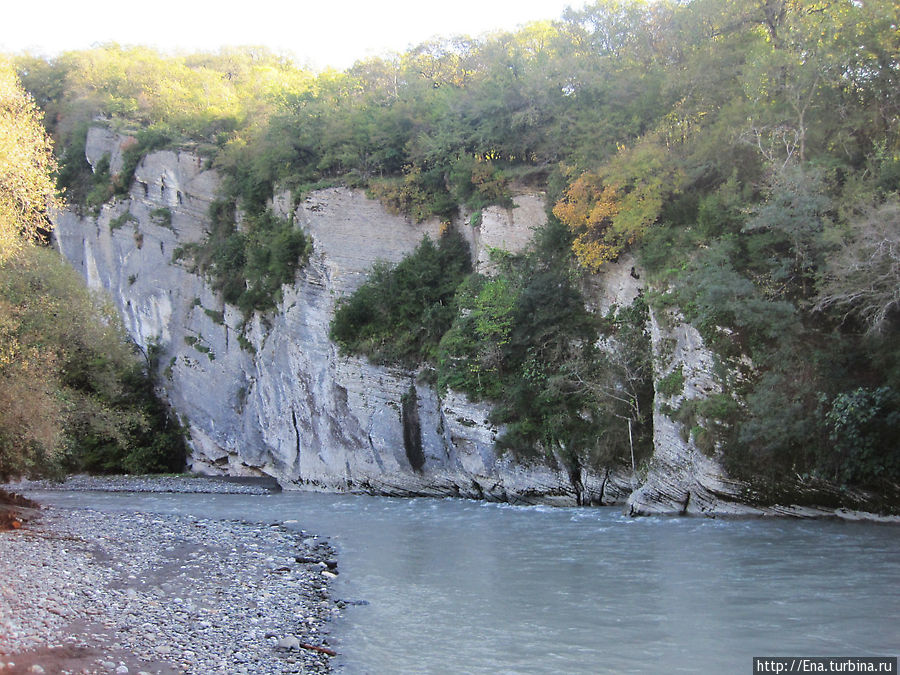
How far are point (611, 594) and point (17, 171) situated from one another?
571 inches

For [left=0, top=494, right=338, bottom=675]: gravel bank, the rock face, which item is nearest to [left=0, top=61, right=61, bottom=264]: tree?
[left=0, top=494, right=338, bottom=675]: gravel bank

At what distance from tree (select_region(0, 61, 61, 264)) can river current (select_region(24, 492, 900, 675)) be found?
32.1ft

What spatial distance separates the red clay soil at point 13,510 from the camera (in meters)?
16.0

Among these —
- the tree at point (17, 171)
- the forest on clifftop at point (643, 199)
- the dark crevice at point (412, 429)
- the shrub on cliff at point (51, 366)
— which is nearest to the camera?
the forest on clifftop at point (643, 199)

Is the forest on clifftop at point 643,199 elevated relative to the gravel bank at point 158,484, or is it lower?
elevated

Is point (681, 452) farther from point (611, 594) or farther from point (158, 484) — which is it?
point (158, 484)

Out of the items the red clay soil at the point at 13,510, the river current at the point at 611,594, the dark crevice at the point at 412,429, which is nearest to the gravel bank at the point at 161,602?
the red clay soil at the point at 13,510

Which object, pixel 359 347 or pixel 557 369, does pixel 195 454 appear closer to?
pixel 359 347

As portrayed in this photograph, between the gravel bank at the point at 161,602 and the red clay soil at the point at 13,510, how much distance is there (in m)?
0.54

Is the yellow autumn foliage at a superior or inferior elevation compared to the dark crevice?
superior

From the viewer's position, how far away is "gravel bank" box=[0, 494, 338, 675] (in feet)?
25.3

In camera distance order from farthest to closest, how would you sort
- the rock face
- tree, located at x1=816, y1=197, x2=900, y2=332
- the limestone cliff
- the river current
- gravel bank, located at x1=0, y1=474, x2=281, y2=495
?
gravel bank, located at x1=0, y1=474, x2=281, y2=495, the rock face, the limestone cliff, tree, located at x1=816, y1=197, x2=900, y2=332, the river current

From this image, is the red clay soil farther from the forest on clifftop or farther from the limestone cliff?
the forest on clifftop

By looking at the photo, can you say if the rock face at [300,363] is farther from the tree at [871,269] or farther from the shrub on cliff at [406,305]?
the tree at [871,269]
